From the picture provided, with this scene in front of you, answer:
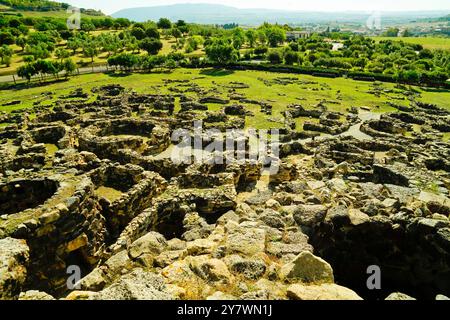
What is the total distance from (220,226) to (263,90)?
5071cm

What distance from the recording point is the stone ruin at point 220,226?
32.8ft

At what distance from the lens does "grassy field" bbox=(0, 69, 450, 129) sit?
167 ft

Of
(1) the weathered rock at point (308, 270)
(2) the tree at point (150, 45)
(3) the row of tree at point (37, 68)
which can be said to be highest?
(2) the tree at point (150, 45)

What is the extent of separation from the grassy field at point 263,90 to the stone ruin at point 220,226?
1792cm

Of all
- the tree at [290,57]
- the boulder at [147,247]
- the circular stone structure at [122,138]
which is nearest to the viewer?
the boulder at [147,247]

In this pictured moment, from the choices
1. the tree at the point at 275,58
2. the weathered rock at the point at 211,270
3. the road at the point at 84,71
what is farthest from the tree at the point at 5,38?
the weathered rock at the point at 211,270

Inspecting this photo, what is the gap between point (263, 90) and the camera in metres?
62.2

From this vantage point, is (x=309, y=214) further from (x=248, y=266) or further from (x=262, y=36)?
(x=262, y=36)

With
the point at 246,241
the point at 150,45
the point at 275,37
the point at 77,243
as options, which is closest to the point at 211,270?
the point at 246,241

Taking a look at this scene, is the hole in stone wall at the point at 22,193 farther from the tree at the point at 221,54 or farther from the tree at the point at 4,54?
the tree at the point at 4,54

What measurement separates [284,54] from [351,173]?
262 ft

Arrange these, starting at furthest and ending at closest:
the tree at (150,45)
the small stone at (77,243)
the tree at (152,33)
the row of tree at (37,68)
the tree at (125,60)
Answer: the tree at (152,33) < the tree at (150,45) < the tree at (125,60) < the row of tree at (37,68) < the small stone at (77,243)
